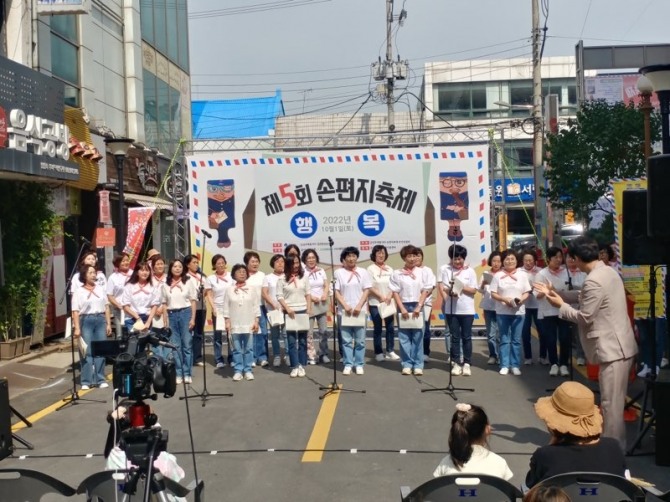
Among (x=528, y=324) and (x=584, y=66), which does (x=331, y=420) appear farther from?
(x=584, y=66)

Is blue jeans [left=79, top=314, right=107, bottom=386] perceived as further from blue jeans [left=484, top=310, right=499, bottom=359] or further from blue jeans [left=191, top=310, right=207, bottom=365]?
blue jeans [left=484, top=310, right=499, bottom=359]

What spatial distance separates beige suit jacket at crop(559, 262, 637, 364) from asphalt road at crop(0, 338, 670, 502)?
1.05 m

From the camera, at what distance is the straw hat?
5035 mm

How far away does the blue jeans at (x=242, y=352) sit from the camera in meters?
Answer: 11.6

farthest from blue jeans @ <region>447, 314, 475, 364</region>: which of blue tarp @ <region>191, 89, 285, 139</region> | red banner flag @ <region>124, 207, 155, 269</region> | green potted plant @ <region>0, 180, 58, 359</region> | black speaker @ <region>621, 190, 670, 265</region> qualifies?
blue tarp @ <region>191, 89, 285, 139</region>

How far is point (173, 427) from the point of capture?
9102 millimetres

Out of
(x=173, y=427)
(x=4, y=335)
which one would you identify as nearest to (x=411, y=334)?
(x=173, y=427)

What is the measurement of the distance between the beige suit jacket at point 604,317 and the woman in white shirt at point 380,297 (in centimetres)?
481

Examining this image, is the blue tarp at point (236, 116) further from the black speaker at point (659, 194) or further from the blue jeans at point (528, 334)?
the black speaker at point (659, 194)

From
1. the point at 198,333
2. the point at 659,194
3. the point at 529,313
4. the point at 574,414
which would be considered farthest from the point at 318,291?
the point at 574,414

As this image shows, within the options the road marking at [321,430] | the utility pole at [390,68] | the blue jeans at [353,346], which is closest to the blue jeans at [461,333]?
the blue jeans at [353,346]

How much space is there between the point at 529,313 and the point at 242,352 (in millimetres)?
4103

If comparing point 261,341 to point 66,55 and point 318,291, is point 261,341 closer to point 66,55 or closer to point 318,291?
point 318,291

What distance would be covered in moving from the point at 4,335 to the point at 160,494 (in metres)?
10.4
